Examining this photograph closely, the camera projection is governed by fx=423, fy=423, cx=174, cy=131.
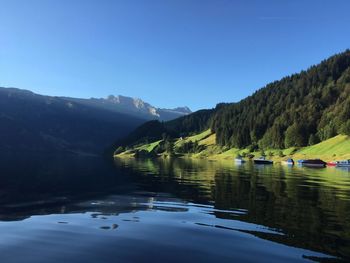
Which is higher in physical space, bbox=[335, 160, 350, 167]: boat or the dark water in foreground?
bbox=[335, 160, 350, 167]: boat

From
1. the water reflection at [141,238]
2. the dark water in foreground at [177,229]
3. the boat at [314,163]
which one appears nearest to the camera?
the water reflection at [141,238]

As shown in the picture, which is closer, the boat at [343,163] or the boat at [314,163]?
the boat at [343,163]

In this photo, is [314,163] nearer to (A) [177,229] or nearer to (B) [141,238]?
(A) [177,229]

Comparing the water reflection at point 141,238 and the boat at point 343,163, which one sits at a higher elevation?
the boat at point 343,163

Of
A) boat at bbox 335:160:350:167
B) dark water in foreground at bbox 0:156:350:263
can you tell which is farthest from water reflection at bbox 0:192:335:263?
boat at bbox 335:160:350:167

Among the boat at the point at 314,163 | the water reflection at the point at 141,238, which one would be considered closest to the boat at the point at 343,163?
the boat at the point at 314,163

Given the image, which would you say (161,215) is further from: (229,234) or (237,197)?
(237,197)

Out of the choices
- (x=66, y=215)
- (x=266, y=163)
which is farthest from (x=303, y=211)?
(x=266, y=163)

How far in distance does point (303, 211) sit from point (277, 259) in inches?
647

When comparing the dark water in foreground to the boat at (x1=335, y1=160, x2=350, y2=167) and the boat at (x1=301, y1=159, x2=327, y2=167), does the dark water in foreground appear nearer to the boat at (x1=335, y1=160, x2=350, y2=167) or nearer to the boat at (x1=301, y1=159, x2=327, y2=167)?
the boat at (x1=335, y1=160, x2=350, y2=167)

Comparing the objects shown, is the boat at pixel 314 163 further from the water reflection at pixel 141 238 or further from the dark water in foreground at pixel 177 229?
the water reflection at pixel 141 238

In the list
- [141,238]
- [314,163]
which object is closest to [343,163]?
[314,163]

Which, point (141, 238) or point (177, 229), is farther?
point (177, 229)

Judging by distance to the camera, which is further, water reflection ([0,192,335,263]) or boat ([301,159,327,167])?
boat ([301,159,327,167])
